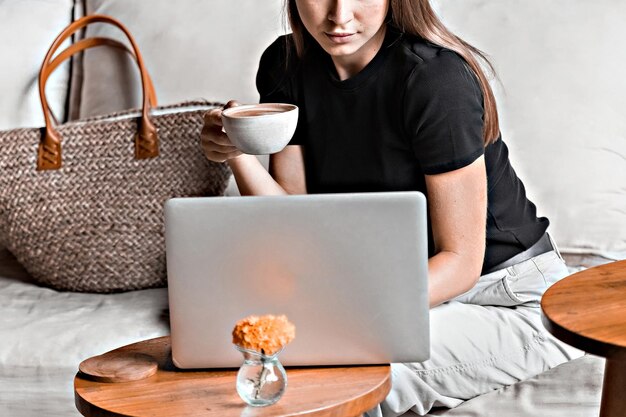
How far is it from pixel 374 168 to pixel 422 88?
0.17 meters

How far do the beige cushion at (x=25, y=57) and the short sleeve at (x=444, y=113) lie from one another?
105cm

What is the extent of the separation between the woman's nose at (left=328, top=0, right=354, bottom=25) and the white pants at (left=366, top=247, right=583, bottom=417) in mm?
489

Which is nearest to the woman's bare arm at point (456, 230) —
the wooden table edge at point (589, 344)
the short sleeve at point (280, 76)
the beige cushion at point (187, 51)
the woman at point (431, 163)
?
the woman at point (431, 163)

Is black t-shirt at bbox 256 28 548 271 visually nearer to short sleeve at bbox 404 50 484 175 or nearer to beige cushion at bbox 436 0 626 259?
short sleeve at bbox 404 50 484 175

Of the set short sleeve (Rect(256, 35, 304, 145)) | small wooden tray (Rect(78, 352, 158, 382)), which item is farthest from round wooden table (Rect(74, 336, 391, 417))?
short sleeve (Rect(256, 35, 304, 145))

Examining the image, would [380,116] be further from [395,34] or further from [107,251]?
[107,251]

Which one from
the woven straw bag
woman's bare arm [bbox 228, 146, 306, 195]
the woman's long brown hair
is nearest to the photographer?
the woman's long brown hair

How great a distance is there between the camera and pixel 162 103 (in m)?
2.21

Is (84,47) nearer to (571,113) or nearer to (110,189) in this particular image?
(110,189)

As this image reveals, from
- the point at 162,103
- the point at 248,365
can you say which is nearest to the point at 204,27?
the point at 162,103

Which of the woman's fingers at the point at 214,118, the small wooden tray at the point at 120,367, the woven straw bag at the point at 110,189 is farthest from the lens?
the woven straw bag at the point at 110,189

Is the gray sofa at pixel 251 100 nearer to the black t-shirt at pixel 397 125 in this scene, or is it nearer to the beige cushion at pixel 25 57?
the beige cushion at pixel 25 57

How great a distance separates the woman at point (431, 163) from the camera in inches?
59.6

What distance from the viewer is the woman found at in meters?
1.51
